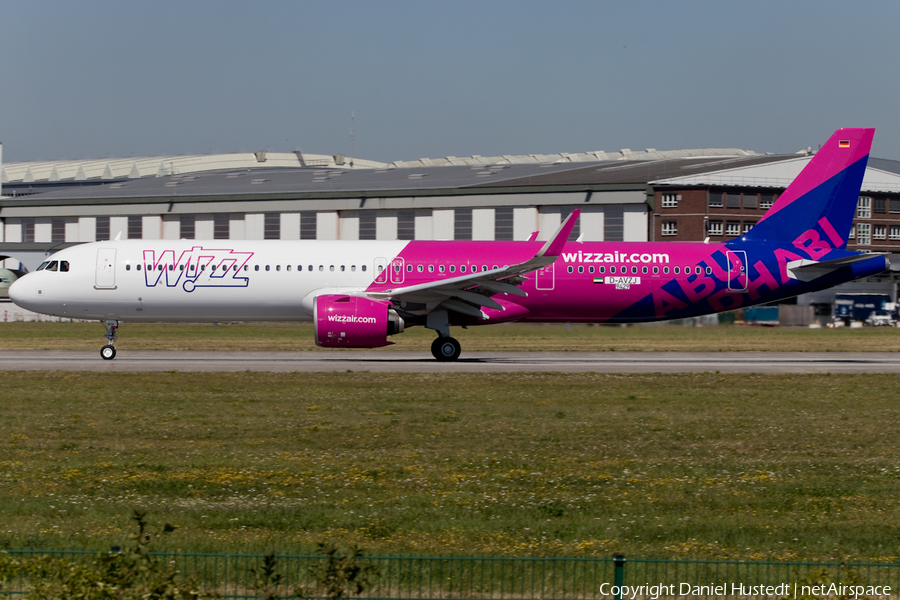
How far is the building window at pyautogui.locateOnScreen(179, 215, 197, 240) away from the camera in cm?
7131

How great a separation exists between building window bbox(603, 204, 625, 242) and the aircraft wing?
1354 inches

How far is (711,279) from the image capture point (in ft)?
107

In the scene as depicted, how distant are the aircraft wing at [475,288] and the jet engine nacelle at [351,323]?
1294 mm

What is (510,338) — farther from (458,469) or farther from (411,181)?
(411,181)

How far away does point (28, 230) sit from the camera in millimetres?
77000

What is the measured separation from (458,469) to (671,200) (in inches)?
2491

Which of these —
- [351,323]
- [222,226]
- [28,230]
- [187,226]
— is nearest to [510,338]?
[351,323]

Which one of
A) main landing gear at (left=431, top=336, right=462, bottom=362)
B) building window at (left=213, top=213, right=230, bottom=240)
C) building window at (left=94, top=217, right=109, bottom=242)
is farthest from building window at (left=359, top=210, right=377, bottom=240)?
main landing gear at (left=431, top=336, right=462, bottom=362)

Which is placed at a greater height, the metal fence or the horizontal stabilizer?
the horizontal stabilizer

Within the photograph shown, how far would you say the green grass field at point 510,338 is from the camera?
38.7 metres

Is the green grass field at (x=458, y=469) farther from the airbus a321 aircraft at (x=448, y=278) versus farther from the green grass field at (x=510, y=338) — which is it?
the green grass field at (x=510, y=338)

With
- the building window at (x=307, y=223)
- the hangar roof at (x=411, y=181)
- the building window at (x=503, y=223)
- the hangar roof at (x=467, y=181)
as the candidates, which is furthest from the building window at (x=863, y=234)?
the building window at (x=307, y=223)

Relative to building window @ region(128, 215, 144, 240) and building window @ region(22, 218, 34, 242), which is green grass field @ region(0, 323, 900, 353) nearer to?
building window @ region(128, 215, 144, 240)

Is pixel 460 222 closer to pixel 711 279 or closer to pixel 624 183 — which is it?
pixel 624 183
